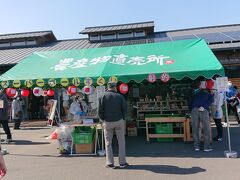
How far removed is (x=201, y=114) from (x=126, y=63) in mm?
2928

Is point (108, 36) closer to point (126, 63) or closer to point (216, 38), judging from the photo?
point (216, 38)

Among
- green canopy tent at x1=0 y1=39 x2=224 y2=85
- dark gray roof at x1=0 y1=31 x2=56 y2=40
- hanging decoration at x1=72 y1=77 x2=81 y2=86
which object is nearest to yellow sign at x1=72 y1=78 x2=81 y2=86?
hanging decoration at x1=72 y1=77 x2=81 y2=86

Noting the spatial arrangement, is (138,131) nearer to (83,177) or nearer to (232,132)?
(232,132)

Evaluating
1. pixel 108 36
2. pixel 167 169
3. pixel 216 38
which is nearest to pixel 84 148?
pixel 167 169

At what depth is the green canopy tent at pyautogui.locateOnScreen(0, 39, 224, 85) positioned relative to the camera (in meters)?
8.70

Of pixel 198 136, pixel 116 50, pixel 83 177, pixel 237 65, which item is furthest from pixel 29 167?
pixel 237 65

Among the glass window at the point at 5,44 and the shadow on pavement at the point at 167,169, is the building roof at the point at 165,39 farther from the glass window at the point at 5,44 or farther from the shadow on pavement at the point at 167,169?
the shadow on pavement at the point at 167,169

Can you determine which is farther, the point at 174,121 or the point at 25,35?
the point at 25,35

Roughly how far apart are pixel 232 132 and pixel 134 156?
504 cm

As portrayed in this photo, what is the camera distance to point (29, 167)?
7.34 meters

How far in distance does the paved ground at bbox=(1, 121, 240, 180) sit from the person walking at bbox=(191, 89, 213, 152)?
1.14ft

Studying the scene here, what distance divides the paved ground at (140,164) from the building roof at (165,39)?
7.43 metres

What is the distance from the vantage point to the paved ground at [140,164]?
625 cm

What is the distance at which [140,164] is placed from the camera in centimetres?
716
